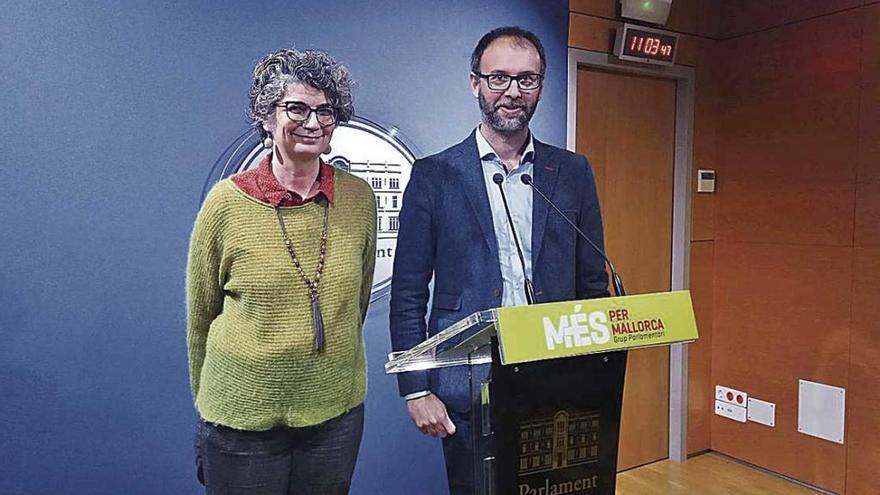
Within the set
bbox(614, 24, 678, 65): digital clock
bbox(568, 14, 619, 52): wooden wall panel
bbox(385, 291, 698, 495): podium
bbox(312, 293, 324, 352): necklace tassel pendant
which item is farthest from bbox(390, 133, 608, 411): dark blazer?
bbox(614, 24, 678, 65): digital clock

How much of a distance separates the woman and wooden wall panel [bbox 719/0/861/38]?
2.40 m

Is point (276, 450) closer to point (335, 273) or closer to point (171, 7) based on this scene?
point (335, 273)

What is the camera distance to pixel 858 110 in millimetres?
2900

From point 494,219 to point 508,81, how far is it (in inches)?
16.1

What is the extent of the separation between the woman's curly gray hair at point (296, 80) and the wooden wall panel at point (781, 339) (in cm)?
235

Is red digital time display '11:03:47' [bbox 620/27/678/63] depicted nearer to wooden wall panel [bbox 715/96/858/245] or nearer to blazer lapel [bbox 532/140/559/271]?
wooden wall panel [bbox 715/96/858/245]

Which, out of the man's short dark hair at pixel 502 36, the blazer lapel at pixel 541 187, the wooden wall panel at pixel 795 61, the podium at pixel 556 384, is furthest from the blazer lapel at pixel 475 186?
the wooden wall panel at pixel 795 61

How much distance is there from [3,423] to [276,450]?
821 millimetres

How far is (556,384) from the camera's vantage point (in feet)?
4.23

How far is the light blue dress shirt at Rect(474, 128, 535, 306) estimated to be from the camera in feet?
6.45

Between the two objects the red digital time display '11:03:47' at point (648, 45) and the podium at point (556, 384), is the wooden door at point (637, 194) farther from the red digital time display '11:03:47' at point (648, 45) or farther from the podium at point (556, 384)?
the podium at point (556, 384)

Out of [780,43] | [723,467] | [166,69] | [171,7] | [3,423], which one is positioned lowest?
[723,467]

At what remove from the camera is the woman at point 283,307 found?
164 centimetres

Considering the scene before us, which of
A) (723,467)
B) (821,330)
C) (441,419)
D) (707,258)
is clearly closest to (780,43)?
(707,258)
